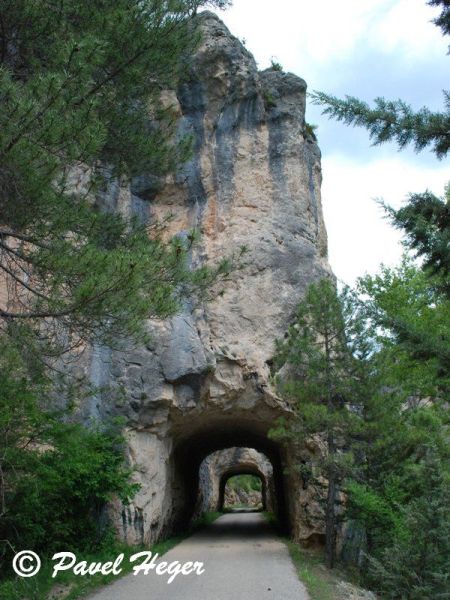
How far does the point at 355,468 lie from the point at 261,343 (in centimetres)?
450

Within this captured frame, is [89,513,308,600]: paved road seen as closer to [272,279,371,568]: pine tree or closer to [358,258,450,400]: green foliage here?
[272,279,371,568]: pine tree

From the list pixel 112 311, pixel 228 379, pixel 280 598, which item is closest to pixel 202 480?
pixel 228 379

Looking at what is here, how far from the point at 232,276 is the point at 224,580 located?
8.71 meters

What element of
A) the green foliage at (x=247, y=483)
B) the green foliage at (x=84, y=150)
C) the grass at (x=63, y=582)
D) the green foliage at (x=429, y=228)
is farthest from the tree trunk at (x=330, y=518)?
the green foliage at (x=247, y=483)

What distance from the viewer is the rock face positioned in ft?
46.1

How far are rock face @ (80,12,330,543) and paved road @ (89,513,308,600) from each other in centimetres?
160

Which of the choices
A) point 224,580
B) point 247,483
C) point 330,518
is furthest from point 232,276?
point 247,483

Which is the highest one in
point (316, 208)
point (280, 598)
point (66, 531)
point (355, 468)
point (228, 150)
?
point (228, 150)

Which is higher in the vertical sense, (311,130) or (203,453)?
(311,130)

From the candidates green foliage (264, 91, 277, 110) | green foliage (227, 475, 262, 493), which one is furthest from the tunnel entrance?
green foliage (264, 91, 277, 110)

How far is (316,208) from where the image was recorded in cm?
1795

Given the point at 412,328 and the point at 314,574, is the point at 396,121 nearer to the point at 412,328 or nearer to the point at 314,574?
the point at 412,328

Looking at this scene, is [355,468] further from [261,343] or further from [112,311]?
[112,311]

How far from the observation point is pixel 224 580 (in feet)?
30.5
